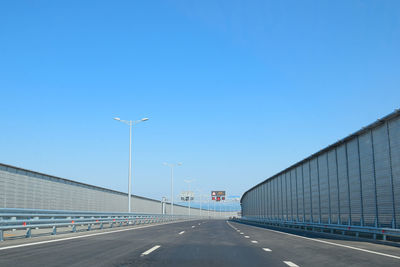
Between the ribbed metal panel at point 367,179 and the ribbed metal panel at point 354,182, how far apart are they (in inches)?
27.2

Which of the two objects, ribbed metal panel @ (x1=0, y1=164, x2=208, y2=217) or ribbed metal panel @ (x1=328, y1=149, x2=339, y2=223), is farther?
ribbed metal panel @ (x1=328, y1=149, x2=339, y2=223)

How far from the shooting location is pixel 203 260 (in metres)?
10.0

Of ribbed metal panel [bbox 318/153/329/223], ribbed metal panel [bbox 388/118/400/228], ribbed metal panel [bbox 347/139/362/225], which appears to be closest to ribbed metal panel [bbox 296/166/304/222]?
ribbed metal panel [bbox 318/153/329/223]

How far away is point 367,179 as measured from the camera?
21141 mm

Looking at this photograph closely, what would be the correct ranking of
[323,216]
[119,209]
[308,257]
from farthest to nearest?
[119,209] → [323,216] → [308,257]

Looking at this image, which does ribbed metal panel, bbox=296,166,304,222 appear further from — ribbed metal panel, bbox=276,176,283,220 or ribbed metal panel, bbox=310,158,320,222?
ribbed metal panel, bbox=276,176,283,220

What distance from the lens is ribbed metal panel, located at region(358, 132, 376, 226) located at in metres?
20.4

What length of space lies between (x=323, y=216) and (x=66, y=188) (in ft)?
64.9

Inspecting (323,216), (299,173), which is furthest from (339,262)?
(299,173)

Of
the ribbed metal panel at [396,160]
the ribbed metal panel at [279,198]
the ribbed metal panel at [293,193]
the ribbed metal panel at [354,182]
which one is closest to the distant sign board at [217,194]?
the ribbed metal panel at [279,198]

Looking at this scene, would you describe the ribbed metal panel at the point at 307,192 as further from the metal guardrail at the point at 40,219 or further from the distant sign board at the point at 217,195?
the distant sign board at the point at 217,195

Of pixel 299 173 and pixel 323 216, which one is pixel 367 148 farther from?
pixel 299 173


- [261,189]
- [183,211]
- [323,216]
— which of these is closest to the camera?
[323,216]

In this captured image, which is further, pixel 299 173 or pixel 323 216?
pixel 299 173
